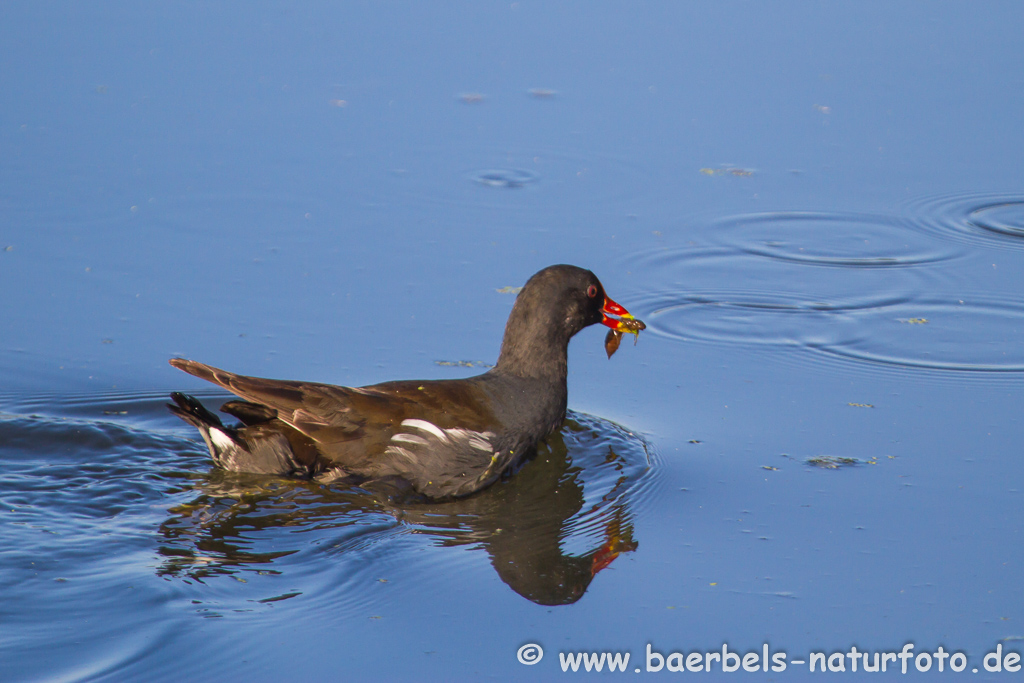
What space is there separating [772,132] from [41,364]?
6.10 metres

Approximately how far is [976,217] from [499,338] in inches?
153

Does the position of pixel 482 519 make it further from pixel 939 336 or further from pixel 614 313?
pixel 939 336

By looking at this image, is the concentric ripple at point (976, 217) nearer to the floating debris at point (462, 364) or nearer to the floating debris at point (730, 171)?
the floating debris at point (730, 171)

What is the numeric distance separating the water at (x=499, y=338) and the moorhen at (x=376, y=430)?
0.52 feet

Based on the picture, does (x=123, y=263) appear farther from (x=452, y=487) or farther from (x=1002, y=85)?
(x=1002, y=85)

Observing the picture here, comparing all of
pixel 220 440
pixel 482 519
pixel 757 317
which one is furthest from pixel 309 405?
pixel 757 317

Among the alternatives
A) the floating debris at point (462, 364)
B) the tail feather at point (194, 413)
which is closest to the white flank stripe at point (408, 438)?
the tail feather at point (194, 413)

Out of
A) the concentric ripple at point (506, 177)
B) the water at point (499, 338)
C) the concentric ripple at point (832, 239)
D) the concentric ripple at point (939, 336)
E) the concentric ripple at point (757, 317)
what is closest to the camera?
the water at point (499, 338)

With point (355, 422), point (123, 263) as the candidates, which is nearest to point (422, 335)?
Result: point (355, 422)

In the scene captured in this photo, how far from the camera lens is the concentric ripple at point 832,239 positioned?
859 centimetres

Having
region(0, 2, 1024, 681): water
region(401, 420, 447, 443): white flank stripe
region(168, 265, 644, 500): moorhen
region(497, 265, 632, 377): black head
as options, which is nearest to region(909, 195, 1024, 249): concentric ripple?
region(0, 2, 1024, 681): water

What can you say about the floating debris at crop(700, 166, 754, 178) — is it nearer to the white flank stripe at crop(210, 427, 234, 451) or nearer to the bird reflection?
the bird reflection

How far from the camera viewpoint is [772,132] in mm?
10328

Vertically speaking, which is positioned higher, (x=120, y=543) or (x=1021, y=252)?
(x=1021, y=252)
